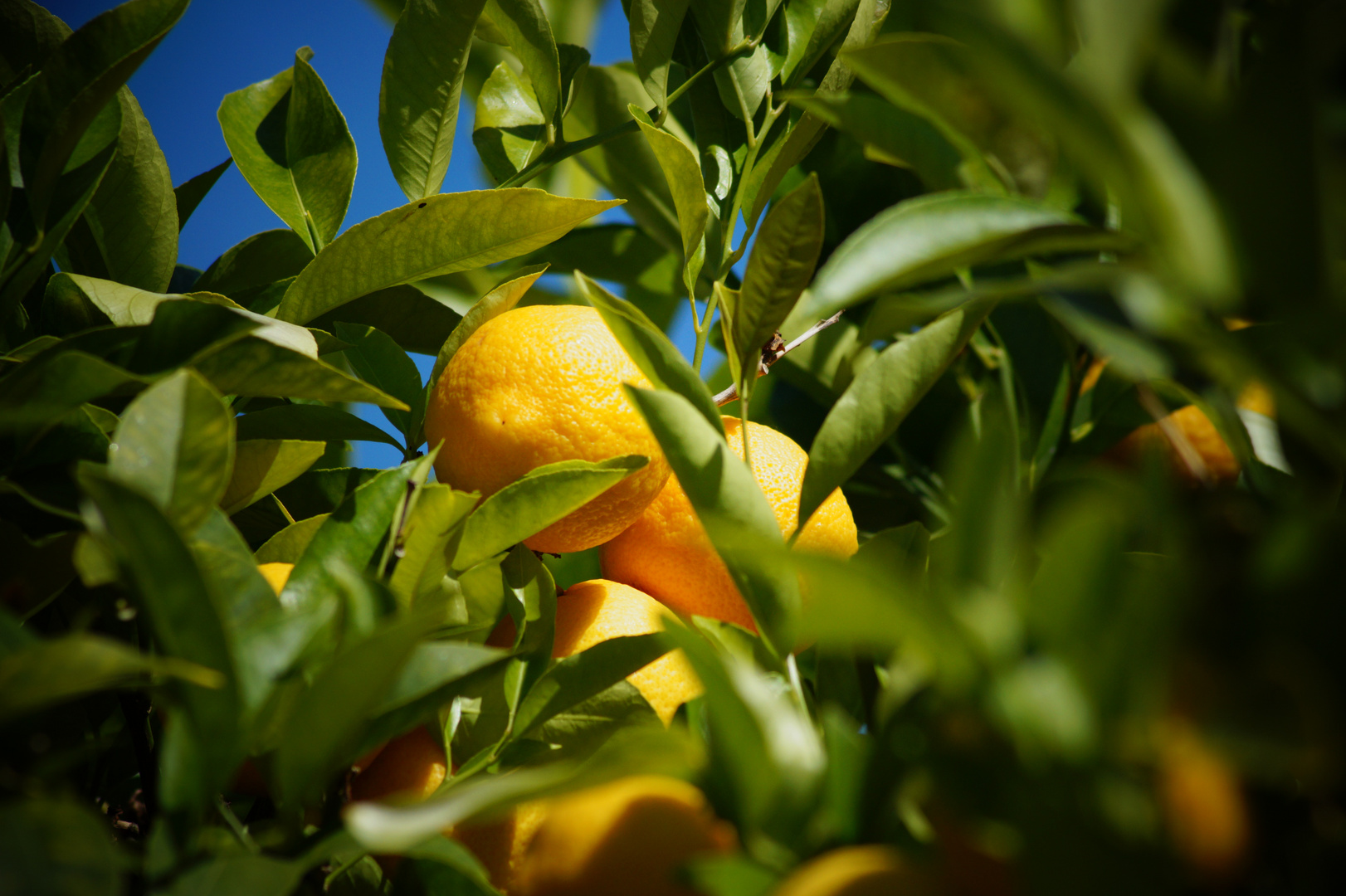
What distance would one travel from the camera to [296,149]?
84 cm

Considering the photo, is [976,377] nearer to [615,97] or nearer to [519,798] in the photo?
[615,97]

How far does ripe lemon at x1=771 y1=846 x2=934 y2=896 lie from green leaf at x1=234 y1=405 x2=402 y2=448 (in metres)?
0.57

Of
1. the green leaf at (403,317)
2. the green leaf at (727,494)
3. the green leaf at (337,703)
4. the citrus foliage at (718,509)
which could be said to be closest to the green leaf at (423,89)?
the citrus foliage at (718,509)

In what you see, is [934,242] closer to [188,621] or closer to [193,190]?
[188,621]

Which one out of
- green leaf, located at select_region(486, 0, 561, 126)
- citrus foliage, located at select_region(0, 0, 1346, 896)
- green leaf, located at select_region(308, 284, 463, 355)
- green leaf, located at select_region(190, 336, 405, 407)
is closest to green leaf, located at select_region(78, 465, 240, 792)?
citrus foliage, located at select_region(0, 0, 1346, 896)

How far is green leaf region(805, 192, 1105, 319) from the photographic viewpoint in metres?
0.38

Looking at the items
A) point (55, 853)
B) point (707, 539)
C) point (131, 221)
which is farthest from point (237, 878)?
point (131, 221)

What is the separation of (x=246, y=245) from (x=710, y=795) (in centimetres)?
77

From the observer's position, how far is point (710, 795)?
0.39 metres

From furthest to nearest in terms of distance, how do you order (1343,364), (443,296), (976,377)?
(443,296), (976,377), (1343,364)

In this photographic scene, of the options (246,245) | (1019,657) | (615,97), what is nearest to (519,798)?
(1019,657)

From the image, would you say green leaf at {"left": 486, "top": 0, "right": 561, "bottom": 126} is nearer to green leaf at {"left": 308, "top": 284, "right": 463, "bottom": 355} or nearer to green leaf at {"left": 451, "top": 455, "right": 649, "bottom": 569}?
green leaf at {"left": 308, "top": 284, "right": 463, "bottom": 355}

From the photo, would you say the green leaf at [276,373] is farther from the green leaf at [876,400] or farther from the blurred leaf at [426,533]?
the green leaf at [876,400]

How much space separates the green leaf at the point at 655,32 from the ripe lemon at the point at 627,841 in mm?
687
